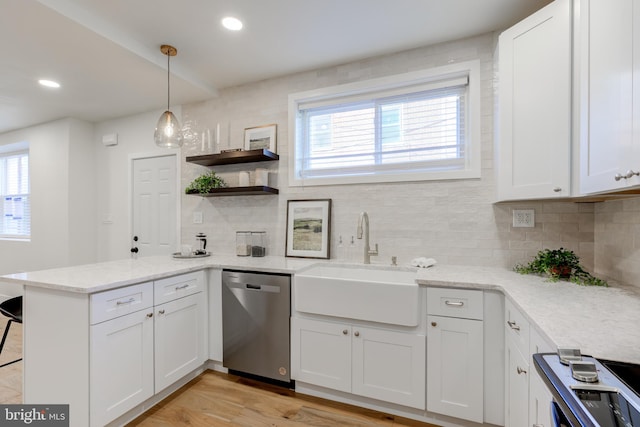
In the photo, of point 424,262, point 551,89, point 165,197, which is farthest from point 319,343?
point 165,197

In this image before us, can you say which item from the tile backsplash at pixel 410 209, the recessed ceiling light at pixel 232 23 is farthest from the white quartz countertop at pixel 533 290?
the recessed ceiling light at pixel 232 23

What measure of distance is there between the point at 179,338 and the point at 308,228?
4.45 ft

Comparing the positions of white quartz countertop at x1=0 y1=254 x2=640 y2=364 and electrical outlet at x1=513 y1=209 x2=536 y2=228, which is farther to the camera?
electrical outlet at x1=513 y1=209 x2=536 y2=228

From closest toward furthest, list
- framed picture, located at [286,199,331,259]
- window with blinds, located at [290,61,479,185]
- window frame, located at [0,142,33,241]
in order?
window with blinds, located at [290,61,479,185]
framed picture, located at [286,199,331,259]
window frame, located at [0,142,33,241]

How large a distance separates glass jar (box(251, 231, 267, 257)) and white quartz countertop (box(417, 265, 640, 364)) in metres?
1.54

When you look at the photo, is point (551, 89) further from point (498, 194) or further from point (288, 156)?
point (288, 156)

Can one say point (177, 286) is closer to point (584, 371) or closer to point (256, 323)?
point (256, 323)

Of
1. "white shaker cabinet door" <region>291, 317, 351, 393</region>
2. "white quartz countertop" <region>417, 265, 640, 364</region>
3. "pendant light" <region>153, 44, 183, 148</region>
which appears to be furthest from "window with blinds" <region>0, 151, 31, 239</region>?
"white quartz countertop" <region>417, 265, 640, 364</region>

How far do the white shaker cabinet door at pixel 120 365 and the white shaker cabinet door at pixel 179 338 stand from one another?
76 millimetres

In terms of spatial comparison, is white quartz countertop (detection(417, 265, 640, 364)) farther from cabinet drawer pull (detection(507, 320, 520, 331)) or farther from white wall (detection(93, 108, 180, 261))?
white wall (detection(93, 108, 180, 261))

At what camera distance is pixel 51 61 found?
2498 millimetres

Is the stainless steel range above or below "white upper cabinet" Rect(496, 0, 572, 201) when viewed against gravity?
below

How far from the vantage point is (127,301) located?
1.80 metres

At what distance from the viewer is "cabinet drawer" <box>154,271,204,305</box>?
202 centimetres
